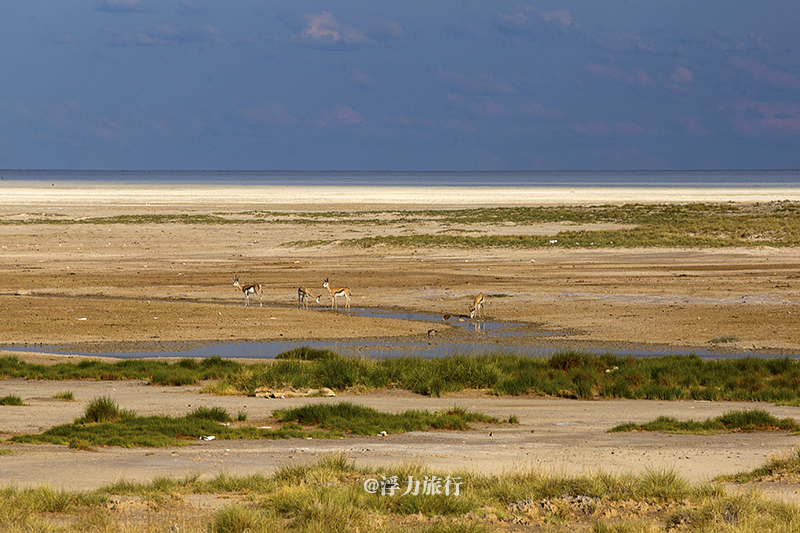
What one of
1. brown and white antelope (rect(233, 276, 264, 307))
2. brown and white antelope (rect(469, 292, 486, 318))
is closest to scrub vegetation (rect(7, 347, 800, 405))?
brown and white antelope (rect(469, 292, 486, 318))

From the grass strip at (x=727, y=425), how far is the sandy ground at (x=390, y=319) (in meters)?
0.51

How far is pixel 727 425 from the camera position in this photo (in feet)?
49.1

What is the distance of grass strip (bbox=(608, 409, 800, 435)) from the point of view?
48.1ft

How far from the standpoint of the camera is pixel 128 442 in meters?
13.2

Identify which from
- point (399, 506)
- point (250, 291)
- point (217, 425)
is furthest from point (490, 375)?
point (250, 291)

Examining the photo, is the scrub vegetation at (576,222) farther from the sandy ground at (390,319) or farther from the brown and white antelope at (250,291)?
the brown and white antelope at (250,291)

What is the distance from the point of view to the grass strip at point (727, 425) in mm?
14672

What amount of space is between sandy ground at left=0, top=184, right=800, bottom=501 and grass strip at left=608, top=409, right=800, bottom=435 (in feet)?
1.66

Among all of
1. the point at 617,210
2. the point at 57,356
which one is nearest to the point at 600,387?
the point at 57,356

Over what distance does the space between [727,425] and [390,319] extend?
14.1 meters
